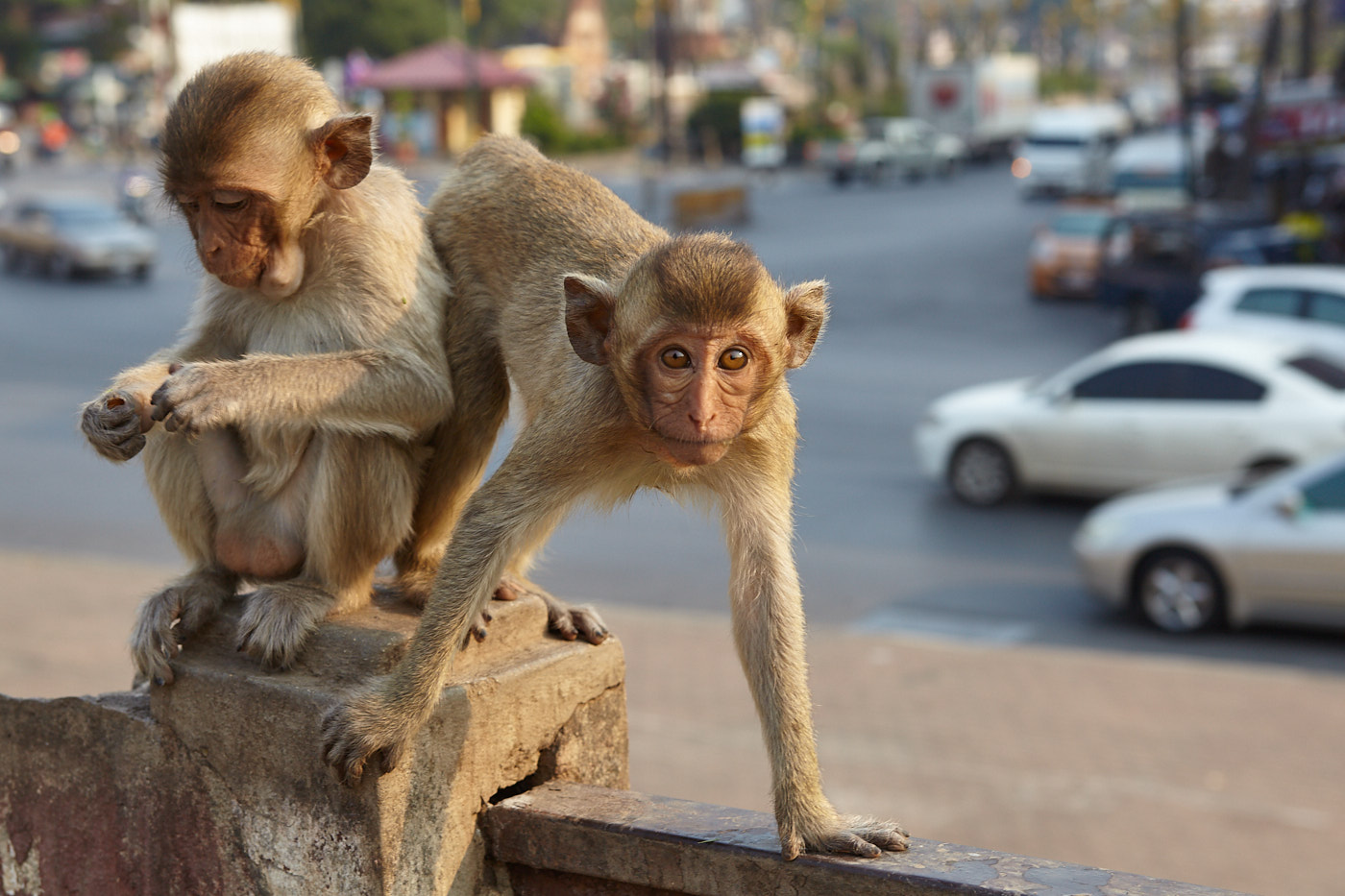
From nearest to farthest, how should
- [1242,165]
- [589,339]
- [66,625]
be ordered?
[589,339] < [66,625] < [1242,165]

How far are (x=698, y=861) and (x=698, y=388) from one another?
1.08 m

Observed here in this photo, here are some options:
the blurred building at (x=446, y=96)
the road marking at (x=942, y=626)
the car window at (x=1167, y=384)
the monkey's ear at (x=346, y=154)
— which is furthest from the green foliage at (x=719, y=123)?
the monkey's ear at (x=346, y=154)

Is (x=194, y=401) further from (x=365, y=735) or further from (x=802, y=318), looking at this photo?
(x=802, y=318)

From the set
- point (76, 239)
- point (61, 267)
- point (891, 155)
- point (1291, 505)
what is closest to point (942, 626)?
point (1291, 505)

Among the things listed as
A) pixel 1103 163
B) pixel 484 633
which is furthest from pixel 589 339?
pixel 1103 163

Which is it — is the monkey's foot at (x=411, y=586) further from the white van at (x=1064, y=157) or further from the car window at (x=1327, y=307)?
the white van at (x=1064, y=157)

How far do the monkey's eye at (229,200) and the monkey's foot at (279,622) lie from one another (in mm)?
883

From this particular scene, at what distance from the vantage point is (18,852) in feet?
12.4

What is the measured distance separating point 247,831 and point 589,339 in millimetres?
1358

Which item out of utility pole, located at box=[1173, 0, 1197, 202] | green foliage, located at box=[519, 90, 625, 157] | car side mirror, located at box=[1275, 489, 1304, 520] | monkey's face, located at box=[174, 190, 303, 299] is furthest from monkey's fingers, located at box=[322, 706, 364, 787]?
green foliage, located at box=[519, 90, 625, 157]

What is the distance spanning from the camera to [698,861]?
3.28 m

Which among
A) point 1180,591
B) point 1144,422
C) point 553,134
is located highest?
point 553,134

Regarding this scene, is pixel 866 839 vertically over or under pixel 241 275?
under

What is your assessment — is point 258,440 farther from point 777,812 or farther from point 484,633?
point 777,812
